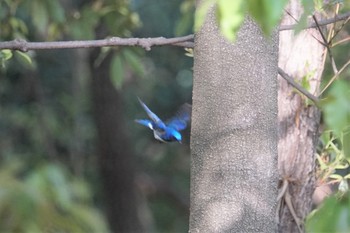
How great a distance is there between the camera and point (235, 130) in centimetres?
164

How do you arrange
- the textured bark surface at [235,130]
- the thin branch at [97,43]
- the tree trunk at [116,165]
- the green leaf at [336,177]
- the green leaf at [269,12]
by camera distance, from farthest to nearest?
the tree trunk at [116,165]
the green leaf at [336,177]
the thin branch at [97,43]
the textured bark surface at [235,130]
the green leaf at [269,12]

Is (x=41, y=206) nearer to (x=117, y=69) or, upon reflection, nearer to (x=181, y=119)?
(x=181, y=119)

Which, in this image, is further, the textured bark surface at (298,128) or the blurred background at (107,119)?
the blurred background at (107,119)

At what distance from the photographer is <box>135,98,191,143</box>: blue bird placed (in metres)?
1.99

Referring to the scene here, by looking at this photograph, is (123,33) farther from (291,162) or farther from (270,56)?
(270,56)

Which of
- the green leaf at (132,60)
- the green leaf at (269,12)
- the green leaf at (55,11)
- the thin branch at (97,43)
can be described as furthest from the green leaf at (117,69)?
the green leaf at (269,12)

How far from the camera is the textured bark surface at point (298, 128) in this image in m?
2.28

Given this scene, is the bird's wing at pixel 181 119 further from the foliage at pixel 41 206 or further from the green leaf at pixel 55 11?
the green leaf at pixel 55 11

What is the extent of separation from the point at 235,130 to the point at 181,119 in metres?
0.44

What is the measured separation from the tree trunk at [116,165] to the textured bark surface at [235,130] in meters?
4.41

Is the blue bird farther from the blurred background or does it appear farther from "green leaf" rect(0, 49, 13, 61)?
the blurred background

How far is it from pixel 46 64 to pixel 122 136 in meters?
1.11

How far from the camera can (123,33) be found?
322cm

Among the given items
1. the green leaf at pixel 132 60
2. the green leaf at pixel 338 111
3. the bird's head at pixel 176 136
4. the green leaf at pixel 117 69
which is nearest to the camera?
the green leaf at pixel 338 111
